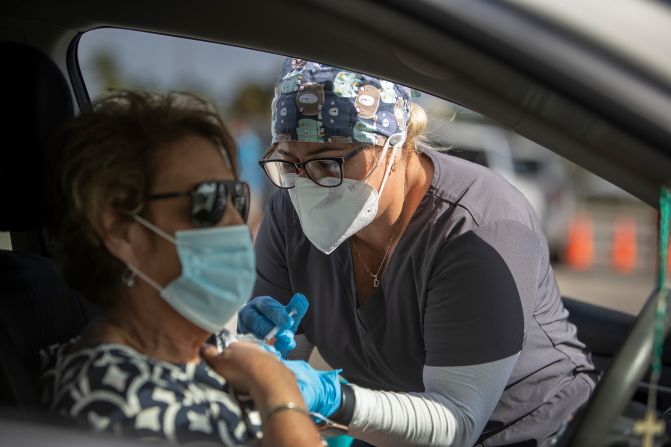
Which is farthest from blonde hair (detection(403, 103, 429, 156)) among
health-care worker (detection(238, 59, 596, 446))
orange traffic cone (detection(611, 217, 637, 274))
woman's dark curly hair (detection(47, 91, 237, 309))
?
orange traffic cone (detection(611, 217, 637, 274))

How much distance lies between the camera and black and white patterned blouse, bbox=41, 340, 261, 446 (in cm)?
133

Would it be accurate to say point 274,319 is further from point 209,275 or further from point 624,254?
point 624,254

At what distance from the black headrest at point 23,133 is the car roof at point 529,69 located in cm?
65

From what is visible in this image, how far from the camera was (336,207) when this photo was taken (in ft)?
7.27

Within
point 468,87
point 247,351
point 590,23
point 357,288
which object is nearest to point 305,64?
point 357,288

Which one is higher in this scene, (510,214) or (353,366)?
(510,214)

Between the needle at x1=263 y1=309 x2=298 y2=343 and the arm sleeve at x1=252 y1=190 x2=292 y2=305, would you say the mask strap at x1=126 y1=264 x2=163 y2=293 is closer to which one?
the needle at x1=263 y1=309 x2=298 y2=343

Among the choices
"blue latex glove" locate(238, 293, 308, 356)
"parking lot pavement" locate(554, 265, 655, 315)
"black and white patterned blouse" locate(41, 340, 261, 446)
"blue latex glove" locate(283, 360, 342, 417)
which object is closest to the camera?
"black and white patterned blouse" locate(41, 340, 261, 446)

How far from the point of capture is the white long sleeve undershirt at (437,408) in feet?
5.86

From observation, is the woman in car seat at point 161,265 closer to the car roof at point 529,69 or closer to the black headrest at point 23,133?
the black headrest at point 23,133

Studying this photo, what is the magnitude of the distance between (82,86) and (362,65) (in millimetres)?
1115

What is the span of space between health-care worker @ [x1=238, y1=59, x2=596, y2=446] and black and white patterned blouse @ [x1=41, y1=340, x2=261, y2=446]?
393 millimetres

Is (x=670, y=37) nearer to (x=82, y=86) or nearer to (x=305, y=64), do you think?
(x=305, y=64)

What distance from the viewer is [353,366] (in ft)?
7.78
